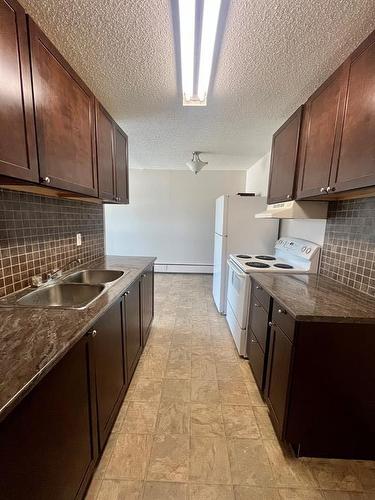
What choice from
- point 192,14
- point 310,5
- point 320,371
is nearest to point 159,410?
point 320,371

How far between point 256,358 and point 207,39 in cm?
223

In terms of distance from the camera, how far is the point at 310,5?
1041 mm

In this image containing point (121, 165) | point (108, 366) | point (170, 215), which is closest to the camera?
point (108, 366)

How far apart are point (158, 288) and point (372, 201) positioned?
346 cm

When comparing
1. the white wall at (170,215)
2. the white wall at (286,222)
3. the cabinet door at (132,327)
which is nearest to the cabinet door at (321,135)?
the white wall at (286,222)

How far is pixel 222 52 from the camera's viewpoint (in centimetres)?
135

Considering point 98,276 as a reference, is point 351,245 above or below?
above

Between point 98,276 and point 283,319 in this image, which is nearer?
point 283,319

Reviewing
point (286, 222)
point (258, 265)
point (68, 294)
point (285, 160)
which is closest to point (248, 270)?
point (258, 265)

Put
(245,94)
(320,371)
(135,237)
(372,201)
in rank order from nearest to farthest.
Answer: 1. (320,371)
2. (372,201)
3. (245,94)
4. (135,237)

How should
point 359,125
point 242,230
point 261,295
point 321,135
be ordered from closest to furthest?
point 359,125 < point 321,135 < point 261,295 < point 242,230

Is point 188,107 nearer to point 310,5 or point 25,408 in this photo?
point 310,5

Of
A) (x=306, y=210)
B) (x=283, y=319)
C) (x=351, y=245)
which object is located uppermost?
(x=306, y=210)

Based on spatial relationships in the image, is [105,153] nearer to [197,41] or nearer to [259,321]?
[197,41]
